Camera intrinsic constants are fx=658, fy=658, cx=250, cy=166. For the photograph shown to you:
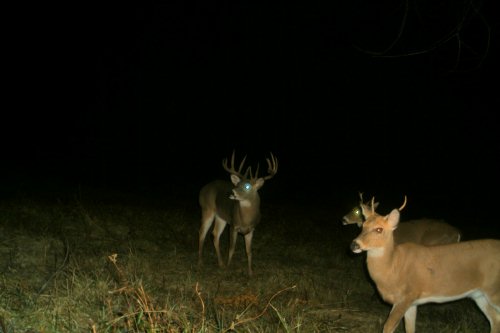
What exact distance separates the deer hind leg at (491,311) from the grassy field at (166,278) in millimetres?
312

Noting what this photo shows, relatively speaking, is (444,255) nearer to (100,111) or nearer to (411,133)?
(411,133)

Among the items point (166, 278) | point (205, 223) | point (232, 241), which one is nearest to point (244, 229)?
point (232, 241)

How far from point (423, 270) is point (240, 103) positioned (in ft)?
121

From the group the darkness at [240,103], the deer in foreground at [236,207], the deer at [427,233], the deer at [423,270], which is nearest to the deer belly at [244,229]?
Answer: the deer in foreground at [236,207]

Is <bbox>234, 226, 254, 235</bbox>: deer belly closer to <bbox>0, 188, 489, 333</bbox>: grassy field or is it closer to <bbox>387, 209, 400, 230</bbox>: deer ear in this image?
<bbox>0, 188, 489, 333</bbox>: grassy field

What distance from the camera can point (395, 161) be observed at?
3222 centimetres

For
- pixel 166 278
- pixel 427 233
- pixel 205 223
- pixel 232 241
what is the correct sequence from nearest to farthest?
pixel 166 278
pixel 427 233
pixel 232 241
pixel 205 223

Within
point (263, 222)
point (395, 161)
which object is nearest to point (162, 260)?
point (263, 222)

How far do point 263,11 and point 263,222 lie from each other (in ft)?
93.3

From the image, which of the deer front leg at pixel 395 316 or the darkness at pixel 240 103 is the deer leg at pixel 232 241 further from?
the darkness at pixel 240 103

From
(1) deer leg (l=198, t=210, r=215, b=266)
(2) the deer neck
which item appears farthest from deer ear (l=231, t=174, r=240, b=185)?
(1) deer leg (l=198, t=210, r=215, b=266)

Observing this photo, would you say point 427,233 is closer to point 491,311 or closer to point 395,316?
point 491,311

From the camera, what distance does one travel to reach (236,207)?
9945mm

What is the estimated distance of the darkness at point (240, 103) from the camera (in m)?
29.2
